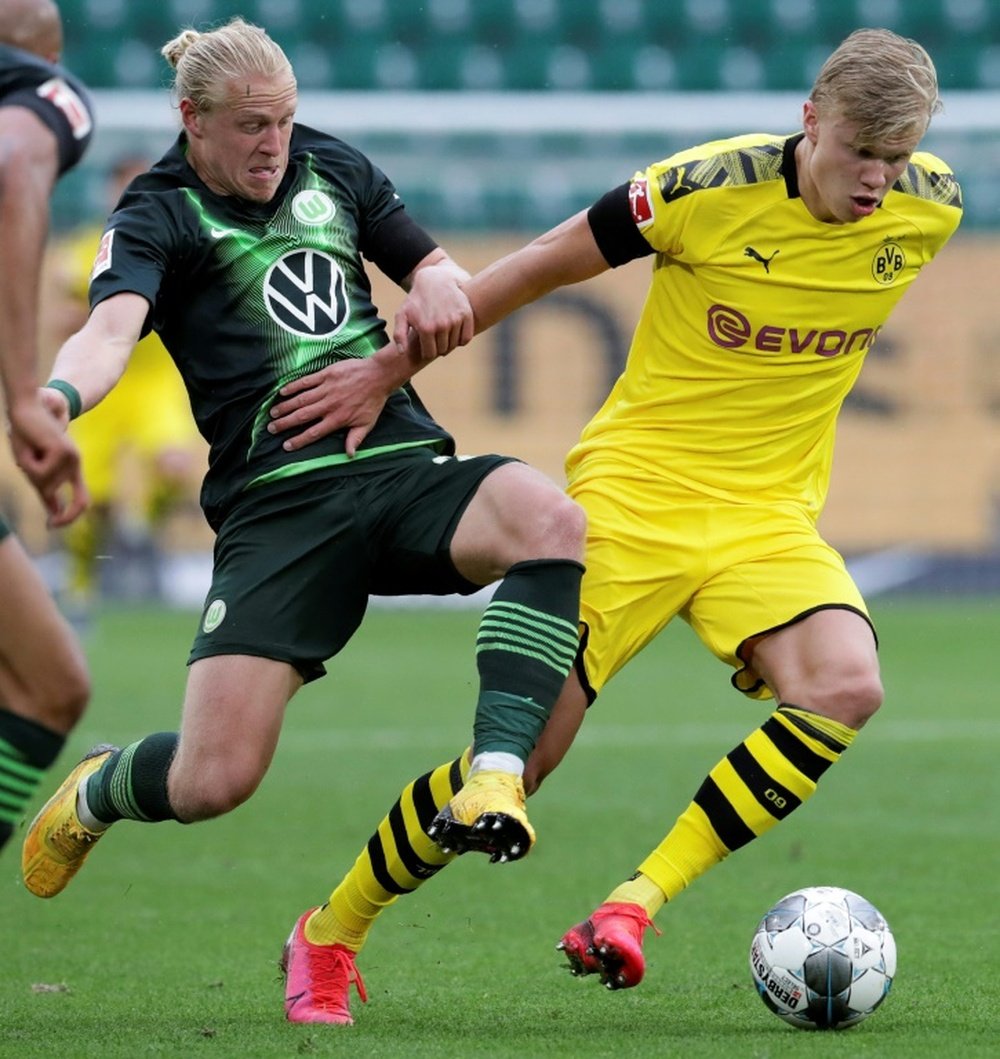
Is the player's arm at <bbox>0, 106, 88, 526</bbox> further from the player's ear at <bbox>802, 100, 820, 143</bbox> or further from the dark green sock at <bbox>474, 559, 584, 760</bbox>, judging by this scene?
the player's ear at <bbox>802, 100, 820, 143</bbox>

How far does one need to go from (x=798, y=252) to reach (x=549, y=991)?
1.74 metres

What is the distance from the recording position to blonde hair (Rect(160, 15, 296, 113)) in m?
4.34

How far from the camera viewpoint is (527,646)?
4.17m

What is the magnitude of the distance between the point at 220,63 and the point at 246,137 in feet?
0.54

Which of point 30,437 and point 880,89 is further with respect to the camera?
point 880,89

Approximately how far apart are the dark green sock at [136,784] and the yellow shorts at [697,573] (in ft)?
3.16

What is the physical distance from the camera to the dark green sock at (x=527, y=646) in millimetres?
4109

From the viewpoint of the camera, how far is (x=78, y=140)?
350cm

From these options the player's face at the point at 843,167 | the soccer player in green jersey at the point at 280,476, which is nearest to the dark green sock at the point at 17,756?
the soccer player in green jersey at the point at 280,476

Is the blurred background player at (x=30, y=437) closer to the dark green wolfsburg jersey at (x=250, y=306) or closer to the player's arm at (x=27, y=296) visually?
the player's arm at (x=27, y=296)

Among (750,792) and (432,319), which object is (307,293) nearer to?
(432,319)

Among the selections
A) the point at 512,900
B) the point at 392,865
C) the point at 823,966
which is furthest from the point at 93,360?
the point at 512,900

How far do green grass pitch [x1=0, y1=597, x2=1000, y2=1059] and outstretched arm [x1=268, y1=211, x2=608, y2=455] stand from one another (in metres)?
1.27

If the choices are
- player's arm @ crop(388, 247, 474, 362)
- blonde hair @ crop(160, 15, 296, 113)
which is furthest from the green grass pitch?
blonde hair @ crop(160, 15, 296, 113)
